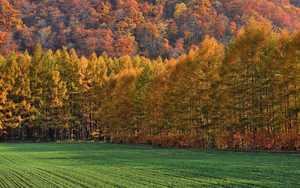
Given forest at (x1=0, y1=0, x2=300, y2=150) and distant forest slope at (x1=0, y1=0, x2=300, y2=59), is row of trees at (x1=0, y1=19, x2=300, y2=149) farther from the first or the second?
distant forest slope at (x1=0, y1=0, x2=300, y2=59)

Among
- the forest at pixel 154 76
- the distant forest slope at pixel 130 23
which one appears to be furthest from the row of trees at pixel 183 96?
the distant forest slope at pixel 130 23

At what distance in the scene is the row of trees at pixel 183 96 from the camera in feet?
95.7

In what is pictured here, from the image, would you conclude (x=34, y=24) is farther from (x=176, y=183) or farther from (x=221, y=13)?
(x=176, y=183)

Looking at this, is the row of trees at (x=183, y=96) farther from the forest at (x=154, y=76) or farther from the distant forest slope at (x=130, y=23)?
the distant forest slope at (x=130, y=23)

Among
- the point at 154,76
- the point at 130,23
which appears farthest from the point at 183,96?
the point at 130,23

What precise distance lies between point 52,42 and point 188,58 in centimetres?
8370

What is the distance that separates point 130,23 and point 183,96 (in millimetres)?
90530

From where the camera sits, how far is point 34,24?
123062 millimetres

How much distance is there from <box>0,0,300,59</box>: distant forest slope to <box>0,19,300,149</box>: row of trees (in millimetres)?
41988

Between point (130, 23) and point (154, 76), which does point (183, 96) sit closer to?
point (154, 76)

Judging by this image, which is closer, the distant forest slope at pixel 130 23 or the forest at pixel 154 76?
the forest at pixel 154 76

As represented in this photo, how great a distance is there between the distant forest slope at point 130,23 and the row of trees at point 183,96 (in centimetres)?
4199

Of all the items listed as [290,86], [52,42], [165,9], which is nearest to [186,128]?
[290,86]

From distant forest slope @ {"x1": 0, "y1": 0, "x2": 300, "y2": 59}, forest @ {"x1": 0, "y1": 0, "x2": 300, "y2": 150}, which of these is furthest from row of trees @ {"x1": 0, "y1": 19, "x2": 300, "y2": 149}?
distant forest slope @ {"x1": 0, "y1": 0, "x2": 300, "y2": 59}
